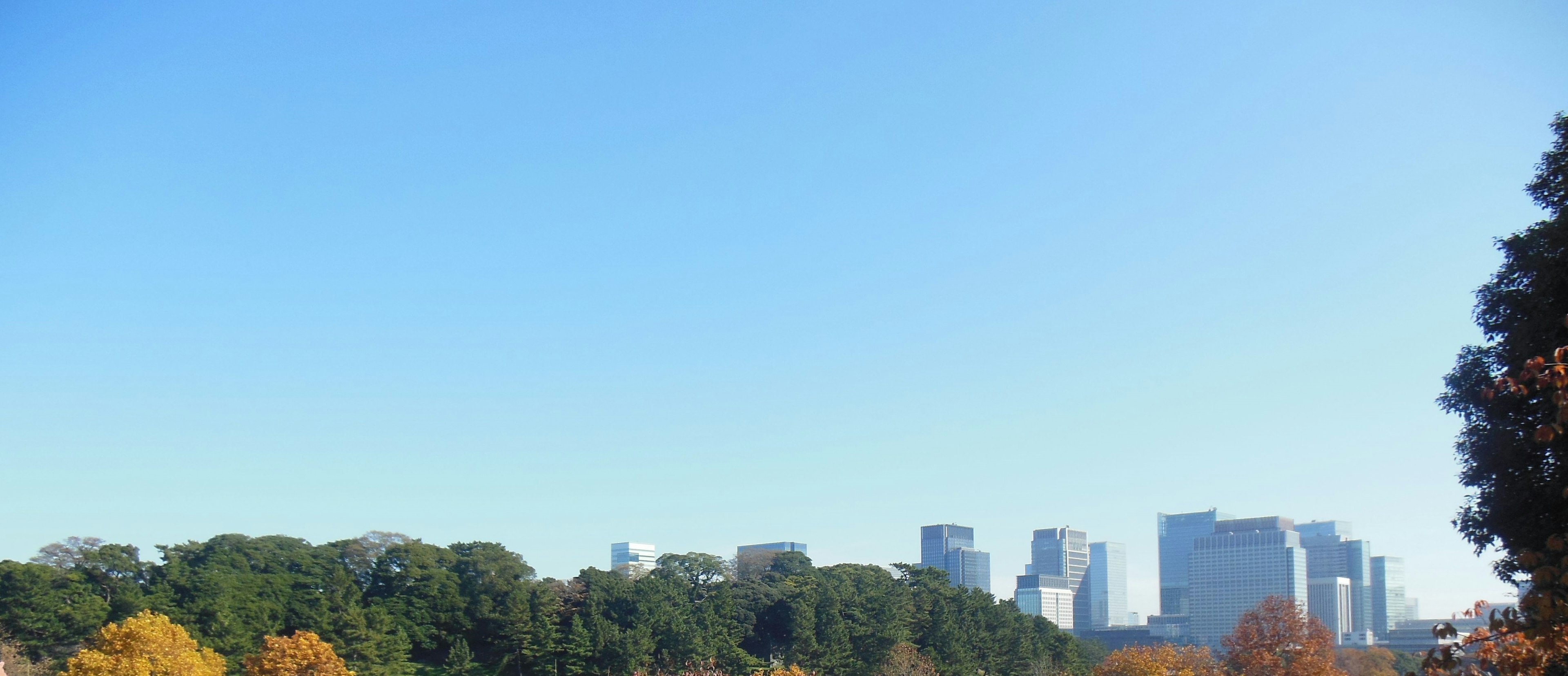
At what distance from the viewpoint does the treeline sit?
4741cm

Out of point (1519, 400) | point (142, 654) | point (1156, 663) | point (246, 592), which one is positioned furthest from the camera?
point (246, 592)

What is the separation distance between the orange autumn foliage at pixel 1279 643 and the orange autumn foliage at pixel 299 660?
31.7m

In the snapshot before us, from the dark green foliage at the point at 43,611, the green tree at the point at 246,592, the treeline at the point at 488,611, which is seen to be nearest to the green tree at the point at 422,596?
the treeline at the point at 488,611

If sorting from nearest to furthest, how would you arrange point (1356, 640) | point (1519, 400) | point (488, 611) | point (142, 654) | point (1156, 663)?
1. point (1519, 400)
2. point (142, 654)
3. point (1156, 663)
4. point (488, 611)
5. point (1356, 640)

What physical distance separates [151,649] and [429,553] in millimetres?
24992

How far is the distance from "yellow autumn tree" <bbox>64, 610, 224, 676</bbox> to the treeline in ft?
33.2

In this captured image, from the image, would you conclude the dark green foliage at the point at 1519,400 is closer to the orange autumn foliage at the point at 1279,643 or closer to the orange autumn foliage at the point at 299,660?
the orange autumn foliage at the point at 1279,643

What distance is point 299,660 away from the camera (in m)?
40.0

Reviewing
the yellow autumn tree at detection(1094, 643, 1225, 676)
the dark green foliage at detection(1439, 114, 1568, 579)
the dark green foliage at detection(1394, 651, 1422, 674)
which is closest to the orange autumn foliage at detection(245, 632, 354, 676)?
the yellow autumn tree at detection(1094, 643, 1225, 676)

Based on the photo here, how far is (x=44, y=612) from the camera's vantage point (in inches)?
1780

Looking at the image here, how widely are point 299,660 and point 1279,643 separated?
1320 inches

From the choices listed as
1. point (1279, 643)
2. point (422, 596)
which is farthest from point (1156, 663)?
point (422, 596)

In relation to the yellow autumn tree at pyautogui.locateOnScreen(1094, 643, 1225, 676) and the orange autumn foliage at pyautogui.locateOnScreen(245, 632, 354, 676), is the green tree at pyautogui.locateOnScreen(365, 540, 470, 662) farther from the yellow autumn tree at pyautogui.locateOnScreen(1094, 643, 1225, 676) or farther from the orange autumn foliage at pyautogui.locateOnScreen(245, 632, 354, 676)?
the yellow autumn tree at pyautogui.locateOnScreen(1094, 643, 1225, 676)

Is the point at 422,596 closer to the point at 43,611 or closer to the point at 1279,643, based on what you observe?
the point at 43,611
